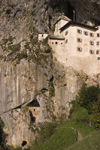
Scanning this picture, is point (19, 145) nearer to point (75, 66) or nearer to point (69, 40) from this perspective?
point (75, 66)

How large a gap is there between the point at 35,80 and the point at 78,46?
1176 cm

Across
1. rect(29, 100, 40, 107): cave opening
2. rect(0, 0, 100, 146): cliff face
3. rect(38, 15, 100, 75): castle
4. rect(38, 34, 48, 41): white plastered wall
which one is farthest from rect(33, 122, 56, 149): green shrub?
rect(38, 34, 48, 41): white plastered wall

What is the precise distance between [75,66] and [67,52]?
357 cm

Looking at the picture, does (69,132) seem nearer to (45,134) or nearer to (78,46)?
(45,134)

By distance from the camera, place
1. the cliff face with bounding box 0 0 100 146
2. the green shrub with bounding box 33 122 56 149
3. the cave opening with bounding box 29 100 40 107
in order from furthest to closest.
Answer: the cave opening with bounding box 29 100 40 107
the cliff face with bounding box 0 0 100 146
the green shrub with bounding box 33 122 56 149

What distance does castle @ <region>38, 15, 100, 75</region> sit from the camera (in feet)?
123

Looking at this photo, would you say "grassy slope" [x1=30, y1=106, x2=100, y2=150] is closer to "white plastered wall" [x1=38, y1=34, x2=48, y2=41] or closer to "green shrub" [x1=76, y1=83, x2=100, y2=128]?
"green shrub" [x1=76, y1=83, x2=100, y2=128]

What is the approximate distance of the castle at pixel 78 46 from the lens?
3747cm

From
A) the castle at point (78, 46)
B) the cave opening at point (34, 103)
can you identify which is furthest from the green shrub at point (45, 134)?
the castle at point (78, 46)

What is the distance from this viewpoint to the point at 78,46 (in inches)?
1484

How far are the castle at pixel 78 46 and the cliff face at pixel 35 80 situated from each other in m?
1.41

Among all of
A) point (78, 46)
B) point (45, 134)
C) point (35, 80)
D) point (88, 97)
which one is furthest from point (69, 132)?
point (78, 46)

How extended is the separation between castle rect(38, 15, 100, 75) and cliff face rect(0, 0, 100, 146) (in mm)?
1406

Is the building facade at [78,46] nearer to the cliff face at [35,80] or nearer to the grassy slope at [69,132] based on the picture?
the cliff face at [35,80]
